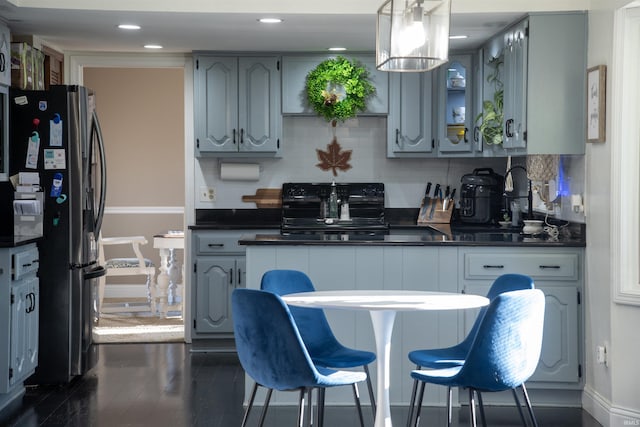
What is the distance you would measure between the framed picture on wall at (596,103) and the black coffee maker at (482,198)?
183cm

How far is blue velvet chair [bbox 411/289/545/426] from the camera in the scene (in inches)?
138

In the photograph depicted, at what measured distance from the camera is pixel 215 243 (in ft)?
22.5

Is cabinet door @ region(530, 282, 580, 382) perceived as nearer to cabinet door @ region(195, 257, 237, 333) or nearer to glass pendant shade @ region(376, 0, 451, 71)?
glass pendant shade @ region(376, 0, 451, 71)

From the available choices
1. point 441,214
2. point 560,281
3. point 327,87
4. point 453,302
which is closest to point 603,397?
point 560,281

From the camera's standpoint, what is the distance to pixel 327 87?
7008 millimetres

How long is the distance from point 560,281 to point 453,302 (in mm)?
1586

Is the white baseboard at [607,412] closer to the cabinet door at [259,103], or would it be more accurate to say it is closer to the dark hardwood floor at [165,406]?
the dark hardwood floor at [165,406]

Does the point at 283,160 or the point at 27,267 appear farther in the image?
the point at 283,160

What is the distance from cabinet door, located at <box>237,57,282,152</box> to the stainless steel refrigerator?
1.57 meters

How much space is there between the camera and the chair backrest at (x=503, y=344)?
351 centimetres

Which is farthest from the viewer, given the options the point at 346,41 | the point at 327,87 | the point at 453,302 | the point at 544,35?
the point at 327,87

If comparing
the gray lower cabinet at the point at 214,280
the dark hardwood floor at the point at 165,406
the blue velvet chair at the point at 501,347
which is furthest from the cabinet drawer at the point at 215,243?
the blue velvet chair at the point at 501,347

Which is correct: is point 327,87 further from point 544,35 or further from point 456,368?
point 456,368

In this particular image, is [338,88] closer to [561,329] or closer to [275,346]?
[561,329]
